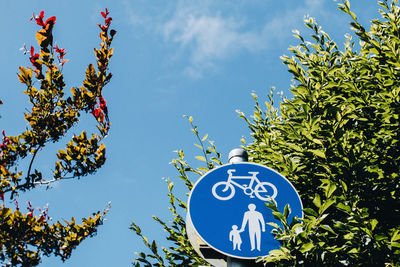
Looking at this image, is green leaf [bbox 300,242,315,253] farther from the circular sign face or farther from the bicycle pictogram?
the bicycle pictogram

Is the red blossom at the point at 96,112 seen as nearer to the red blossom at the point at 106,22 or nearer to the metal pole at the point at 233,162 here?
the red blossom at the point at 106,22

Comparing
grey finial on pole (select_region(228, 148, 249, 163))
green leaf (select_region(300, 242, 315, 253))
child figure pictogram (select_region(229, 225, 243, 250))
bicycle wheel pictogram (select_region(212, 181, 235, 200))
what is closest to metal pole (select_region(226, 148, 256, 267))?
grey finial on pole (select_region(228, 148, 249, 163))

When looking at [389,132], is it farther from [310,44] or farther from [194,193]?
[194,193]

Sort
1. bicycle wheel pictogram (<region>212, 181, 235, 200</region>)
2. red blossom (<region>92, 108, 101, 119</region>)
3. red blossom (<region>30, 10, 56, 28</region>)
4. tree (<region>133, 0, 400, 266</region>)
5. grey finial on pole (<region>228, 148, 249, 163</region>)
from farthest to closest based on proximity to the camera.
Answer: red blossom (<region>92, 108, 101, 119</region>), red blossom (<region>30, 10, 56, 28</region>), tree (<region>133, 0, 400, 266</region>), grey finial on pole (<region>228, 148, 249, 163</region>), bicycle wheel pictogram (<region>212, 181, 235, 200</region>)

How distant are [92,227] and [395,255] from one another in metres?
6.95

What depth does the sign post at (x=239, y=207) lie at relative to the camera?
371cm

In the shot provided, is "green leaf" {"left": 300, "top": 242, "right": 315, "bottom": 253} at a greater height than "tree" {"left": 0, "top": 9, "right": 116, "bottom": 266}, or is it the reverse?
"tree" {"left": 0, "top": 9, "right": 116, "bottom": 266}

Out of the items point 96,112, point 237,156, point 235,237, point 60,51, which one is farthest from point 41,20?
point 235,237

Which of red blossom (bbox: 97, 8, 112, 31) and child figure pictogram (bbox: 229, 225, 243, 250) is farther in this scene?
red blossom (bbox: 97, 8, 112, 31)

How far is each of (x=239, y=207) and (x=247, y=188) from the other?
0.25 m

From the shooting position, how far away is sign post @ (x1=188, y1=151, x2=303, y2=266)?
3711 millimetres

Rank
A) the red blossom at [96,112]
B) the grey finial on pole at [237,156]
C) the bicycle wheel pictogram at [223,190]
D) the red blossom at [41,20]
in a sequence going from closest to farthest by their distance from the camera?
1. the bicycle wheel pictogram at [223,190]
2. the grey finial on pole at [237,156]
3. the red blossom at [41,20]
4. the red blossom at [96,112]

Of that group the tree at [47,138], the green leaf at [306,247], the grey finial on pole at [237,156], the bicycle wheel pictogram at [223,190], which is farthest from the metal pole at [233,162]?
the tree at [47,138]

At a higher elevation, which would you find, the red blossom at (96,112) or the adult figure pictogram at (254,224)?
the red blossom at (96,112)
